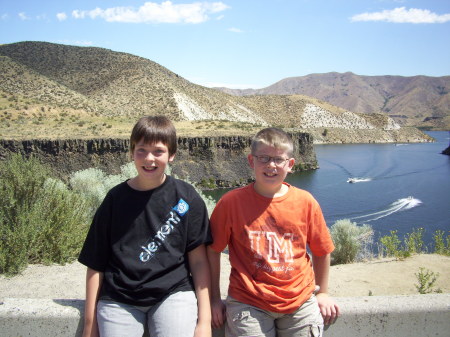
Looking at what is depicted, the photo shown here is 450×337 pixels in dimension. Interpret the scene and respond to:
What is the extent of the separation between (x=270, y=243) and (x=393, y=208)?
34181 millimetres

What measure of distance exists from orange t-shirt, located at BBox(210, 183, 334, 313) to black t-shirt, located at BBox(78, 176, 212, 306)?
→ 239 millimetres

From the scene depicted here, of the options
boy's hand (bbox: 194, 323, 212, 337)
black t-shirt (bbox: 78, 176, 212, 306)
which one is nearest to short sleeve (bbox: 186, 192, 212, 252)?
black t-shirt (bbox: 78, 176, 212, 306)

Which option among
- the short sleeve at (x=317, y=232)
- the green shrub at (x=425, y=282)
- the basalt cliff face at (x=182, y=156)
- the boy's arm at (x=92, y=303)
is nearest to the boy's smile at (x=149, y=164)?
the boy's arm at (x=92, y=303)

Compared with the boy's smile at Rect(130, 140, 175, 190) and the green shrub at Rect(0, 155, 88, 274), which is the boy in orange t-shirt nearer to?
the boy's smile at Rect(130, 140, 175, 190)

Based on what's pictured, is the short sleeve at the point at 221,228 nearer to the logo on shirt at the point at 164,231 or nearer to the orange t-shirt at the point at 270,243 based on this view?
the orange t-shirt at the point at 270,243

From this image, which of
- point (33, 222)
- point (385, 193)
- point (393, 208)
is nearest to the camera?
point (33, 222)

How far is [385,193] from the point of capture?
Result: 137 ft

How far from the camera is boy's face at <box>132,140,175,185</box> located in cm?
343

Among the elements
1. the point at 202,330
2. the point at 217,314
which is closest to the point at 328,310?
the point at 217,314

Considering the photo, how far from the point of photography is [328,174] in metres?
57.3

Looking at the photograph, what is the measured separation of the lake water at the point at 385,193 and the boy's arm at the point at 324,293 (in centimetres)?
2214

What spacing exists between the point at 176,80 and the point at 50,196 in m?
93.0

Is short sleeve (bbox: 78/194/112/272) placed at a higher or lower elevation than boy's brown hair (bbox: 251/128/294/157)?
lower

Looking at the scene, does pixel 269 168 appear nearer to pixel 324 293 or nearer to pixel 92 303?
pixel 324 293
